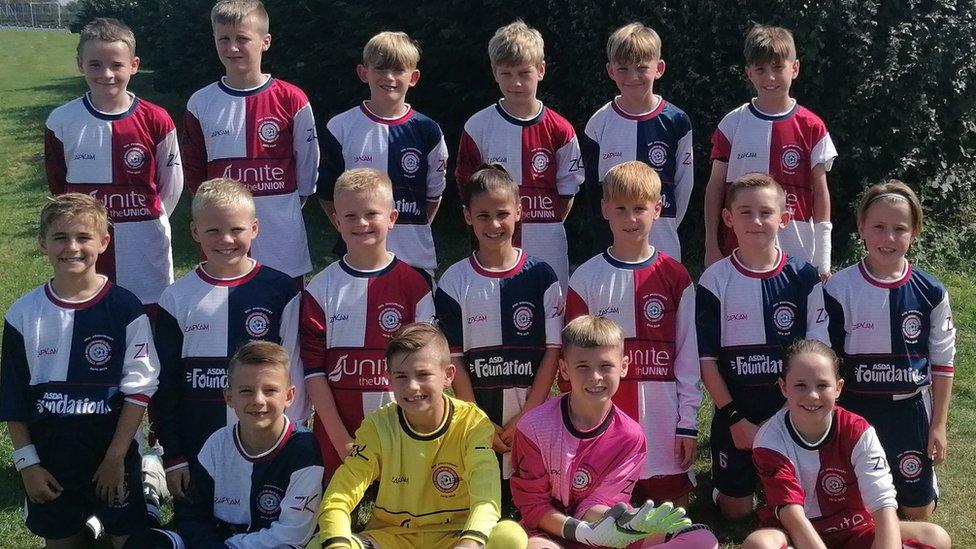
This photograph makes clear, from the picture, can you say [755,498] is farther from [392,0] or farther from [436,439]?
[392,0]

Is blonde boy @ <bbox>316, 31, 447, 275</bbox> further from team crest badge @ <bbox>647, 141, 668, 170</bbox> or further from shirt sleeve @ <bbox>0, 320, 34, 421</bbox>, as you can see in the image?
shirt sleeve @ <bbox>0, 320, 34, 421</bbox>

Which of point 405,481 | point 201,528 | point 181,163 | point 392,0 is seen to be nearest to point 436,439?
point 405,481

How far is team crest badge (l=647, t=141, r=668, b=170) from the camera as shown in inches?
209

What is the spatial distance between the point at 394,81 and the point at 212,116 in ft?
3.07

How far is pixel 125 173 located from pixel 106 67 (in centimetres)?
52

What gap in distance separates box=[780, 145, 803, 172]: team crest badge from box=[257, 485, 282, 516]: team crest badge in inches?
117

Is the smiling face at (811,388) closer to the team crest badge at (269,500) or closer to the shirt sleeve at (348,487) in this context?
the shirt sleeve at (348,487)

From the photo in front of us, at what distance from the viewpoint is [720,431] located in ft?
15.7

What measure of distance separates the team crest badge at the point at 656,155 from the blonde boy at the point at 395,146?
108 cm

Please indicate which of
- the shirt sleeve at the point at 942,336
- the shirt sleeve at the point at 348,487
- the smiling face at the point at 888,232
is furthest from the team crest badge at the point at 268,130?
the shirt sleeve at the point at 942,336

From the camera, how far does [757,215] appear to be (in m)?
4.53

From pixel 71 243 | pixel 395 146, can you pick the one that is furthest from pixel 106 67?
pixel 395 146

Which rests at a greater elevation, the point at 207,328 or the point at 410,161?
the point at 410,161

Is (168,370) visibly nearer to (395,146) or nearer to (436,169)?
(395,146)
